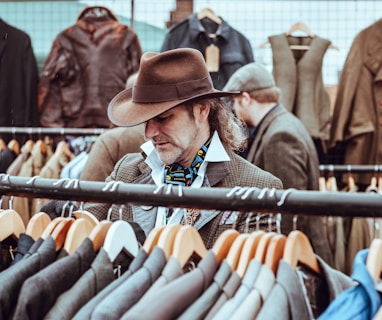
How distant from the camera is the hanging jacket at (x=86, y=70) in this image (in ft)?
16.0

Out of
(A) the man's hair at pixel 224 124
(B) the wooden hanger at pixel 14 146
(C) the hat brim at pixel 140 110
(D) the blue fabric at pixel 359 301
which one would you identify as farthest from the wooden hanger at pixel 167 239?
(B) the wooden hanger at pixel 14 146

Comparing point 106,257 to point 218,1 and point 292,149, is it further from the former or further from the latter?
point 218,1

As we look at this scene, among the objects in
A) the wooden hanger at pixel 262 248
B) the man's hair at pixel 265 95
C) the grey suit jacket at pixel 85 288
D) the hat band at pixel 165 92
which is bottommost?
the man's hair at pixel 265 95

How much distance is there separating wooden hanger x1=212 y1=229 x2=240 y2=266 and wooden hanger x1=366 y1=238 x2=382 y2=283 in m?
0.28

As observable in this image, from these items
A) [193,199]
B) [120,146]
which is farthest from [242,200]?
[120,146]

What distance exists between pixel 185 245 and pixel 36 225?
14.9 inches

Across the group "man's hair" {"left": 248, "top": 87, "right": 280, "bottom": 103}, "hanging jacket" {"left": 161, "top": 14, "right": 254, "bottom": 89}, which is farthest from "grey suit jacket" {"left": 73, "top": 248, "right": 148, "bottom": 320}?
"hanging jacket" {"left": 161, "top": 14, "right": 254, "bottom": 89}

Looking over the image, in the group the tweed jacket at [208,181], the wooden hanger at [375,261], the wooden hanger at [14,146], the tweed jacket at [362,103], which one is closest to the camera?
the wooden hanger at [375,261]

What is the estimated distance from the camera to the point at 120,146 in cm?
349

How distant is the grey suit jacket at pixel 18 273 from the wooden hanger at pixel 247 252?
1.26ft

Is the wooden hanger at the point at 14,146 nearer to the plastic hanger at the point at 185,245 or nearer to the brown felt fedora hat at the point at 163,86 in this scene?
the brown felt fedora hat at the point at 163,86

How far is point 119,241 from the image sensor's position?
158 centimetres

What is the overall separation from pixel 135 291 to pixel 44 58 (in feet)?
13.8

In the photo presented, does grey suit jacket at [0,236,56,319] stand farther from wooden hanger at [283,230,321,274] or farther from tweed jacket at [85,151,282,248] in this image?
tweed jacket at [85,151,282,248]
